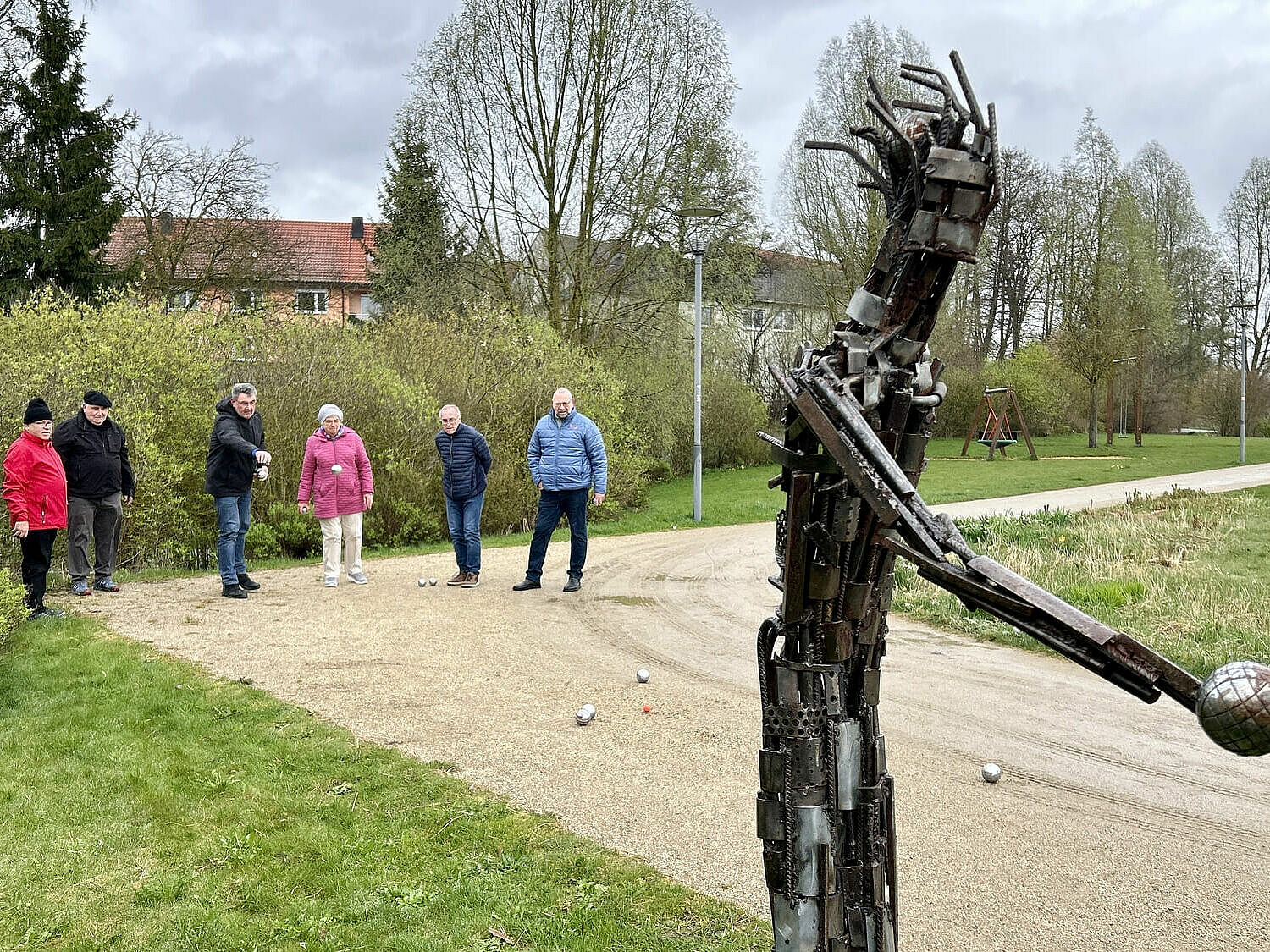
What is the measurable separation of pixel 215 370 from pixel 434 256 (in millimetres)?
12378

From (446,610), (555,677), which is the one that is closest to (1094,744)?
(555,677)

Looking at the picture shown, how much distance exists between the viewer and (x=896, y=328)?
2.66 meters

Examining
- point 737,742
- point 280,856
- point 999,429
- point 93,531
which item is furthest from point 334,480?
point 999,429

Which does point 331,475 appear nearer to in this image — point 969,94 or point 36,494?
point 36,494

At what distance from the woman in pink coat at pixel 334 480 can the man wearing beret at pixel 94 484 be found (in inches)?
75.5

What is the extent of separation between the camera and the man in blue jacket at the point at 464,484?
11.0m

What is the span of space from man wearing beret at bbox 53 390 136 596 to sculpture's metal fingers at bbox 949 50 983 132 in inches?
388

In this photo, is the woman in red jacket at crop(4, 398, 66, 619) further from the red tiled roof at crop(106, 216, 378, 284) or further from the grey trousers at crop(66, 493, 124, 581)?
the red tiled roof at crop(106, 216, 378, 284)

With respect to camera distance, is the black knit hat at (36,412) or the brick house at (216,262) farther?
the brick house at (216,262)

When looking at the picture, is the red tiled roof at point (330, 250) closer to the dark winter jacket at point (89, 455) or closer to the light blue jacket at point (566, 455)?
the dark winter jacket at point (89, 455)

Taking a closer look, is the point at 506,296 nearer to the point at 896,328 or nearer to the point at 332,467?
the point at 332,467

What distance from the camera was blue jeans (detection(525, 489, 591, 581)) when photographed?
10766 millimetres

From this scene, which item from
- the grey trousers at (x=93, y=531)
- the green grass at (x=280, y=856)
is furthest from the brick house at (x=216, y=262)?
the green grass at (x=280, y=856)

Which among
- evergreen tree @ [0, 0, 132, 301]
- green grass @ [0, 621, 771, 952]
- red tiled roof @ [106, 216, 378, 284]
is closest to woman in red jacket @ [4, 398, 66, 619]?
green grass @ [0, 621, 771, 952]
